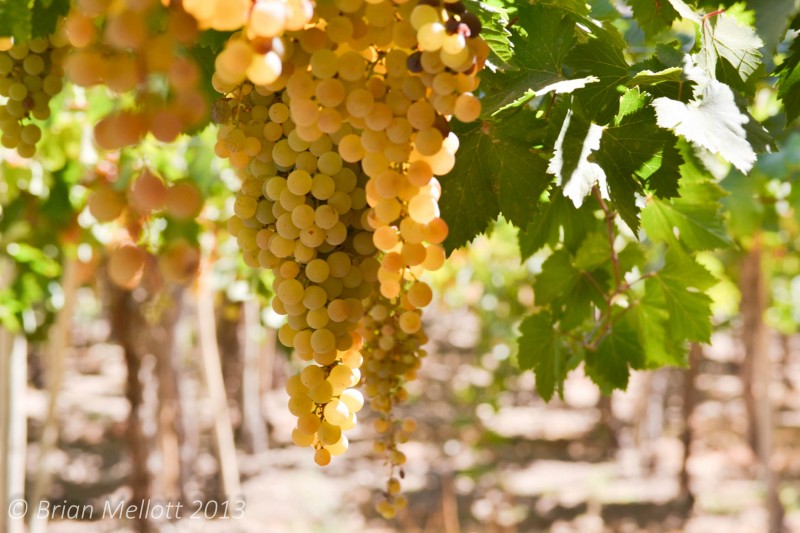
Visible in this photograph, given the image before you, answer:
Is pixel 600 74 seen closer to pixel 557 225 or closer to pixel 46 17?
pixel 557 225

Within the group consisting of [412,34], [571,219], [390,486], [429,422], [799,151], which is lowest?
[429,422]

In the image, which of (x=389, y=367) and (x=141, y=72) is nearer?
(x=141, y=72)

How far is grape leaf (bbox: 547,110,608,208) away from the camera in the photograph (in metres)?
0.59

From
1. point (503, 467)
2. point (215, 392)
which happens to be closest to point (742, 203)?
point (215, 392)

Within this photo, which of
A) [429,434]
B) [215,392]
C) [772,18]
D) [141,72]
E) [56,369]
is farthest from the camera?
[429,434]

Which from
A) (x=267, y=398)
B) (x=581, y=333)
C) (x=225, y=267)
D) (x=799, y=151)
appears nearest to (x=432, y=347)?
(x=267, y=398)

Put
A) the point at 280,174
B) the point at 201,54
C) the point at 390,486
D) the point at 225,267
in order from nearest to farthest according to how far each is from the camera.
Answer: the point at 280,174, the point at 201,54, the point at 390,486, the point at 225,267

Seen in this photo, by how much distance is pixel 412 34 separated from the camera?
0.52 metres

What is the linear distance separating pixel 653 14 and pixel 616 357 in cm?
45

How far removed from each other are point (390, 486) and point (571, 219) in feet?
1.39

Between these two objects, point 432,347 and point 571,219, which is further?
point 432,347

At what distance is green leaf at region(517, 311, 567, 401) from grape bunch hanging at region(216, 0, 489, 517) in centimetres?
32

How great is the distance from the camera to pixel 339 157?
1.96 ft

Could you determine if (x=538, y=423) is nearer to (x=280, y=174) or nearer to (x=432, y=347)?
(x=432, y=347)
